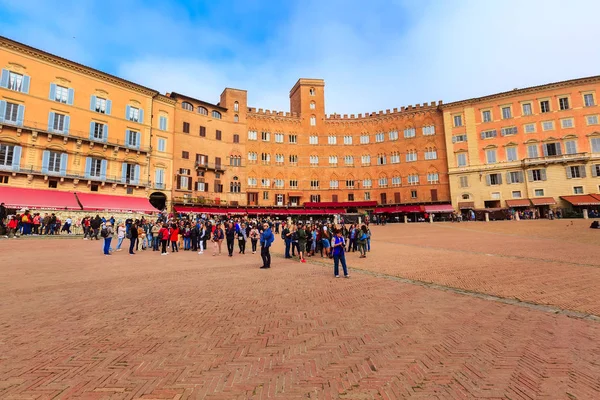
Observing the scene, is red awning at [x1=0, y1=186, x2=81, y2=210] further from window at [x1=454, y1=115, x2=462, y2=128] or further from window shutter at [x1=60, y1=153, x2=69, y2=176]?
window at [x1=454, y1=115, x2=462, y2=128]

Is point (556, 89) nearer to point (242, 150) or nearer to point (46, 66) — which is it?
A: point (242, 150)

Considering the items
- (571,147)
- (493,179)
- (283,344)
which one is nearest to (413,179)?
(493,179)

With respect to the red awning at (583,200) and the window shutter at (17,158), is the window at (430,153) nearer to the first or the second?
the red awning at (583,200)

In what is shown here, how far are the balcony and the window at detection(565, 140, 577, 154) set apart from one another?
0.81 metres

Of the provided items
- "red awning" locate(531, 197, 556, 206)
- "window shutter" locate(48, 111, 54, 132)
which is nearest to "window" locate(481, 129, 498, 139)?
"red awning" locate(531, 197, 556, 206)

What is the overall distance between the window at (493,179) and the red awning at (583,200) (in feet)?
25.3

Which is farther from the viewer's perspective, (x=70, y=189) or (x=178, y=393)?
(x=70, y=189)

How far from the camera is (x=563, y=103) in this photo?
132 ft

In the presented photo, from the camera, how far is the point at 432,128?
157 feet

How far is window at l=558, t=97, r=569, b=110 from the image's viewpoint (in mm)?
39938

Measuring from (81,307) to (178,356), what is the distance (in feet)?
11.4

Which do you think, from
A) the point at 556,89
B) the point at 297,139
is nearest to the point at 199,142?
the point at 297,139

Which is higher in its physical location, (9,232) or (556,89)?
(556,89)

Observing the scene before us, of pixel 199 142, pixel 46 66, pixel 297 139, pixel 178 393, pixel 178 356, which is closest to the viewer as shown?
pixel 178 393
